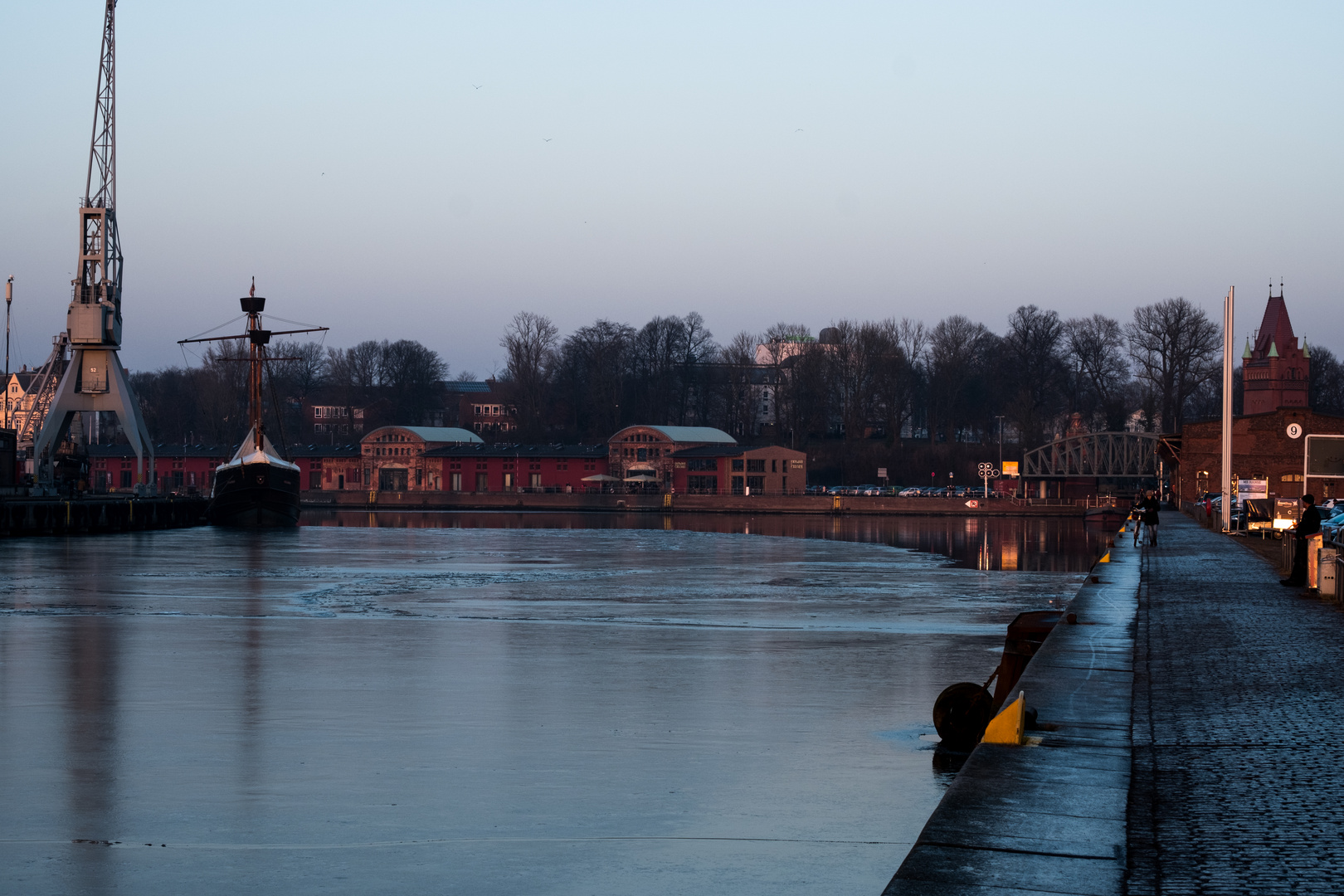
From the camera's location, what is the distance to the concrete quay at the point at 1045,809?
6.09 meters

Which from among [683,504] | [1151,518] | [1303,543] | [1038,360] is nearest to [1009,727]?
[1303,543]

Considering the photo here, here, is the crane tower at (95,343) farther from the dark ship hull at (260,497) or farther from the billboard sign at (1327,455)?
the billboard sign at (1327,455)

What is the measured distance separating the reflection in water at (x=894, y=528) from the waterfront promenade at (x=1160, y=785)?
2777 centimetres

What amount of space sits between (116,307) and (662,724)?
236ft

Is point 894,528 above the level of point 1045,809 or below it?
below

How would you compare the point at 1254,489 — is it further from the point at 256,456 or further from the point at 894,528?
the point at 256,456

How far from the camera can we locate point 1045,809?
7.33 meters

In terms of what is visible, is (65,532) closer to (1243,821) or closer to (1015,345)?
(1243,821)

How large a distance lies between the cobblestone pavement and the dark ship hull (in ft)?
210

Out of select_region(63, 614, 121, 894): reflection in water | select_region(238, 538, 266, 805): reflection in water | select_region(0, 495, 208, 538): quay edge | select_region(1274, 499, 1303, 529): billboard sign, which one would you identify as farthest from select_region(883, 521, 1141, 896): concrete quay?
select_region(0, 495, 208, 538): quay edge

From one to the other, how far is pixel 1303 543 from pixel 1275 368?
136 m

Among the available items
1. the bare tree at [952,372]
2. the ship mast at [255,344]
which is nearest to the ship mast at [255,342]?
the ship mast at [255,344]

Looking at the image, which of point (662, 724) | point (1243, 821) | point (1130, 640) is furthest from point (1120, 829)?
point (1130, 640)

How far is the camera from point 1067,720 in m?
9.88
